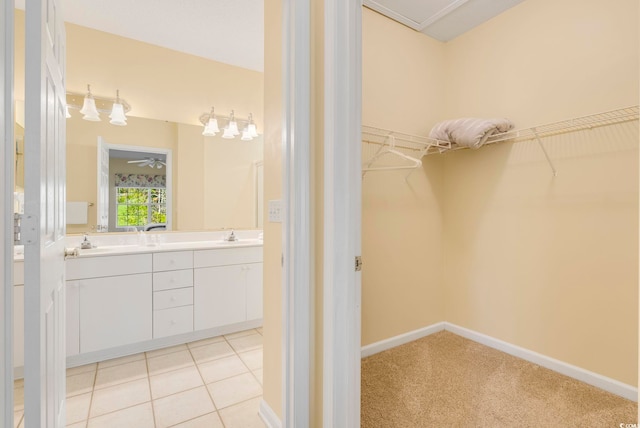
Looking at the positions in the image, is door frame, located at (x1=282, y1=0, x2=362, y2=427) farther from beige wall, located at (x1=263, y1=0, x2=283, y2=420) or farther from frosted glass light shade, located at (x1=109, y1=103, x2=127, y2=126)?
frosted glass light shade, located at (x1=109, y1=103, x2=127, y2=126)

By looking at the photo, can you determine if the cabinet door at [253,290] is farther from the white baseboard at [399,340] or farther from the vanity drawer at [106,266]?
the white baseboard at [399,340]

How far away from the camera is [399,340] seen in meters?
2.40

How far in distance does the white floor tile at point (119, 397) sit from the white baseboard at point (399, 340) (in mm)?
1430

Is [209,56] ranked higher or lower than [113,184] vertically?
higher

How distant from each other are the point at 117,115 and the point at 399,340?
9.86ft

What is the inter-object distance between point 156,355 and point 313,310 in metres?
1.78

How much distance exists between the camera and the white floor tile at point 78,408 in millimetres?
1640

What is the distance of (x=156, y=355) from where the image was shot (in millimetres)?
2342

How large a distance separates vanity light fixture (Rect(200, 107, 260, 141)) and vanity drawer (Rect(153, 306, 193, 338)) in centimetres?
171

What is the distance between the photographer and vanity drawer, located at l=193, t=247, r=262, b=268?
2.57m

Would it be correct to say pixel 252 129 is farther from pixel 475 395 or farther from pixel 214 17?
pixel 475 395

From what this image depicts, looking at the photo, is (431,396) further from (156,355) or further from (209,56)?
(209,56)

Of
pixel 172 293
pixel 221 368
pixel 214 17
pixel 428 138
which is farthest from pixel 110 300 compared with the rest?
pixel 428 138

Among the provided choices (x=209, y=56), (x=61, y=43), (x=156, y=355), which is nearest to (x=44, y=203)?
(x=61, y=43)
